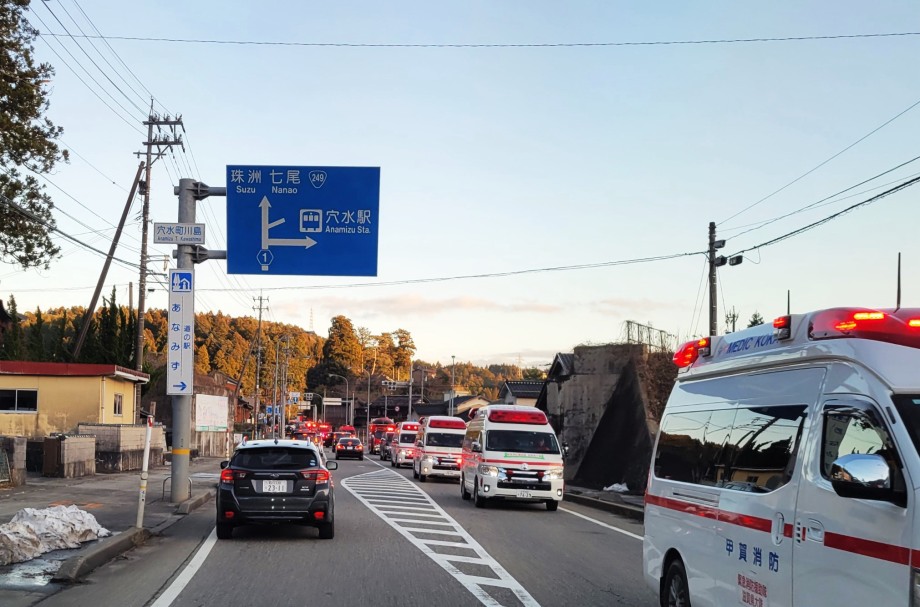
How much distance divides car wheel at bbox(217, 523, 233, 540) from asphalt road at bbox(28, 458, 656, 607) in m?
0.22

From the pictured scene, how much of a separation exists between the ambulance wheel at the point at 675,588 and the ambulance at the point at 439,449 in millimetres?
25177

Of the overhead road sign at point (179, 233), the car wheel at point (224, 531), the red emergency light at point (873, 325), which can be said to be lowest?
the car wheel at point (224, 531)

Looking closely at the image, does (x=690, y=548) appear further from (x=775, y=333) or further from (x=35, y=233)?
(x=35, y=233)

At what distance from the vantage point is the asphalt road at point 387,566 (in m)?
9.55

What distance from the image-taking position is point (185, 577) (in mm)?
10695

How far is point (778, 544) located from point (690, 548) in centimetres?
172

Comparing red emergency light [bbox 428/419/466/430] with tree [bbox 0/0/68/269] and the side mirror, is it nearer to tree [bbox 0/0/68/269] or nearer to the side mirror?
tree [bbox 0/0/68/269]

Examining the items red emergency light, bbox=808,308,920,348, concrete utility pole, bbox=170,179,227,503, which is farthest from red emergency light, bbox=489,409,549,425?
red emergency light, bbox=808,308,920,348

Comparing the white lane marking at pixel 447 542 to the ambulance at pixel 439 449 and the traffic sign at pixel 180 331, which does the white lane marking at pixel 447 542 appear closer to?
the ambulance at pixel 439 449

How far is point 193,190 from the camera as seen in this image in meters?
20.5

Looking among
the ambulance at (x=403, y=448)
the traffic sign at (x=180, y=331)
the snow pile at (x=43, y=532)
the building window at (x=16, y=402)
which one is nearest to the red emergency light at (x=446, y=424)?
the ambulance at (x=403, y=448)

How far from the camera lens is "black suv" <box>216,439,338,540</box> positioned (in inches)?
548

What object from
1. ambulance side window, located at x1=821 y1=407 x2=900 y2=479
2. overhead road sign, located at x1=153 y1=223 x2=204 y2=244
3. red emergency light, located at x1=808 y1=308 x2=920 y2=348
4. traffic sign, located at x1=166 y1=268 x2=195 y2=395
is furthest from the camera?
traffic sign, located at x1=166 y1=268 x2=195 y2=395

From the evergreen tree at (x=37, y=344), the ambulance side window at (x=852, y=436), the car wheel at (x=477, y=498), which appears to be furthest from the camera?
the evergreen tree at (x=37, y=344)
